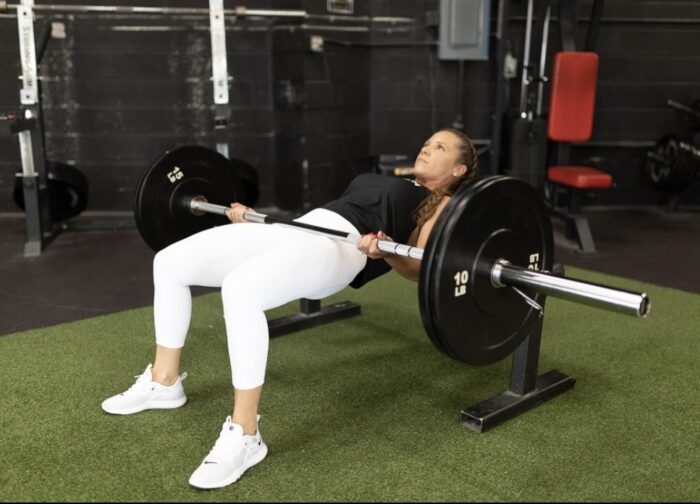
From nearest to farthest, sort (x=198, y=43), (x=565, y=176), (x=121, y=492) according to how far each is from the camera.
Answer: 1. (x=121, y=492)
2. (x=565, y=176)
3. (x=198, y=43)

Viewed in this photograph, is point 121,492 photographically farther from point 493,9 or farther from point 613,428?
point 493,9

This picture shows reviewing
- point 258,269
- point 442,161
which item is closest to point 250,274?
point 258,269

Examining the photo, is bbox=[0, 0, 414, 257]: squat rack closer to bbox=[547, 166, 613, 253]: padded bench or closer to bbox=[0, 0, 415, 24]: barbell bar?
bbox=[0, 0, 415, 24]: barbell bar

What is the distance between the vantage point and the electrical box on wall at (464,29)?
186 inches

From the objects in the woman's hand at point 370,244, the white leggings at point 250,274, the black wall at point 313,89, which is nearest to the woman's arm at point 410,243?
the woman's hand at point 370,244

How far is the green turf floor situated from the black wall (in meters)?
2.36

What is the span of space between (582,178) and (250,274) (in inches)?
110

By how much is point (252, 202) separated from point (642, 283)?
240 centimetres

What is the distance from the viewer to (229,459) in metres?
1.63

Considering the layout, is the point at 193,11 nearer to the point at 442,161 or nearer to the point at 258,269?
the point at 442,161

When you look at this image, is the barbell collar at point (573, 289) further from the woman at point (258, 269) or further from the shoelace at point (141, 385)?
the shoelace at point (141, 385)

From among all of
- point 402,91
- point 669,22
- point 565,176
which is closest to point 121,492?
point 565,176

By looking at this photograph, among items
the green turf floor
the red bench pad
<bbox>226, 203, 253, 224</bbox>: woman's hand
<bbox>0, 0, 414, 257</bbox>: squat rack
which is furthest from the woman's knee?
the red bench pad

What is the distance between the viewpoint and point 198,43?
481 centimetres
